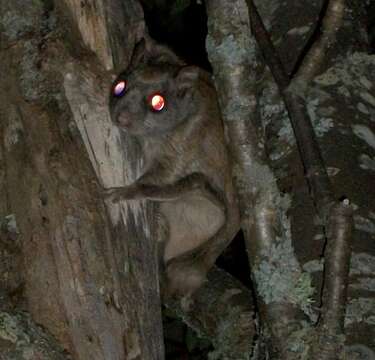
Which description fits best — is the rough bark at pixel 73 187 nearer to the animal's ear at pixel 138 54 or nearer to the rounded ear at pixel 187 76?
the animal's ear at pixel 138 54

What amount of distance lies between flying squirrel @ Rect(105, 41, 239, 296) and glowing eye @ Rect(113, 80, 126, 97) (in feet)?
0.56

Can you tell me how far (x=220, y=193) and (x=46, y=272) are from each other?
5.86 ft

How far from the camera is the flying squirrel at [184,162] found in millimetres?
3945

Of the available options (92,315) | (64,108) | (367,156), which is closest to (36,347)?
(92,315)

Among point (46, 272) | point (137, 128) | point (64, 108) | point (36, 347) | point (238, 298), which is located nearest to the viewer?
point (36, 347)

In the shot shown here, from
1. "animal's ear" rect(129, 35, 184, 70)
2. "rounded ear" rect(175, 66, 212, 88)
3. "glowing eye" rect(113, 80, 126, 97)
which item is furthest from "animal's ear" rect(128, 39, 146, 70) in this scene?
"rounded ear" rect(175, 66, 212, 88)

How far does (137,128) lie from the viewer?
3721mm

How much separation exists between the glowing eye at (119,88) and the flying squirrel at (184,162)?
170 millimetres

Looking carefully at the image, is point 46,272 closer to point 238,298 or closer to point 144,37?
point 238,298

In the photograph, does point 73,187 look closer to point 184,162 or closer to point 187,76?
point 187,76

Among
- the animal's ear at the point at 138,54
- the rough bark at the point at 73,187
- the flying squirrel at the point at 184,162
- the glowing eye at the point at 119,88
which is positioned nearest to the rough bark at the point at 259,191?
the rough bark at the point at 73,187

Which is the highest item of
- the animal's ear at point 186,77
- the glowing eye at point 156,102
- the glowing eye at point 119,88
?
the glowing eye at point 119,88

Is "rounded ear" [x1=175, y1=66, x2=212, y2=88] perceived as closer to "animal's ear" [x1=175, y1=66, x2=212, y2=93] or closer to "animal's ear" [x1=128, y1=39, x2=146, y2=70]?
"animal's ear" [x1=175, y1=66, x2=212, y2=93]

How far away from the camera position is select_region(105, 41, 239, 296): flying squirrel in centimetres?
395
